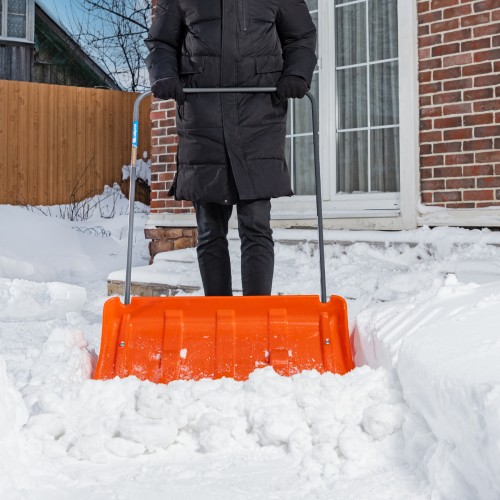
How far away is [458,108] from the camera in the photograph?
14.2 feet

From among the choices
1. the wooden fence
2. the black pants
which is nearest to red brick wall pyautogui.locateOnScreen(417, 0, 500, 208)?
the black pants

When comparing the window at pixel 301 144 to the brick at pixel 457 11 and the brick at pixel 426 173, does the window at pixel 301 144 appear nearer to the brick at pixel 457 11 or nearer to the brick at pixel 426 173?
the brick at pixel 426 173

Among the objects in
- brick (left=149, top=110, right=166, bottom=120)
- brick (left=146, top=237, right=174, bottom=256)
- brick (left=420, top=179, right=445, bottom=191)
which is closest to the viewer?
brick (left=420, top=179, right=445, bottom=191)

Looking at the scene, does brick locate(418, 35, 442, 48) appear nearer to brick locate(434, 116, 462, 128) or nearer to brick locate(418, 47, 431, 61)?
brick locate(418, 47, 431, 61)

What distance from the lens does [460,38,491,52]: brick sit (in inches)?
166

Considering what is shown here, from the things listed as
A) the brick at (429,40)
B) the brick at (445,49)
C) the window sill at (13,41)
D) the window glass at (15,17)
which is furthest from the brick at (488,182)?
the window glass at (15,17)

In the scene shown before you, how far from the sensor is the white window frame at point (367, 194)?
4.51 meters

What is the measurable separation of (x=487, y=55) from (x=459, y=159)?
0.65 meters

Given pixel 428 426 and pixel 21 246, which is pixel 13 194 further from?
pixel 428 426

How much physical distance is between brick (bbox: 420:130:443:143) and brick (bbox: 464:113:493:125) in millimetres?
185

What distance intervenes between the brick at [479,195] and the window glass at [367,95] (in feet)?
1.80

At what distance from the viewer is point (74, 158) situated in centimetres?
1052

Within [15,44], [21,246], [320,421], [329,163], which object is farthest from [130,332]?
[15,44]

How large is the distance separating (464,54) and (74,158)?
24.4ft
